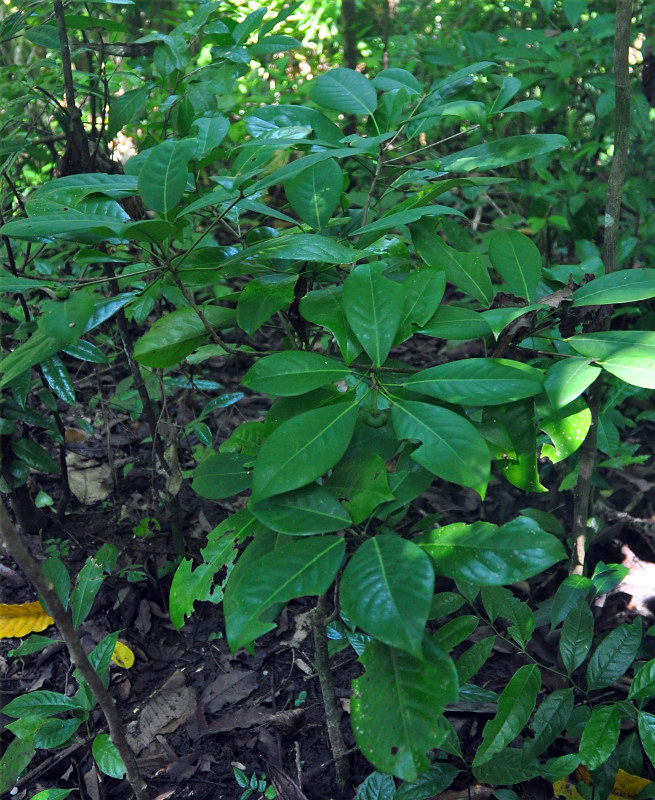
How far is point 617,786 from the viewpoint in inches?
62.1

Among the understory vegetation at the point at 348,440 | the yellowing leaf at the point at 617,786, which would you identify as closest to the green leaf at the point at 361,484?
the understory vegetation at the point at 348,440

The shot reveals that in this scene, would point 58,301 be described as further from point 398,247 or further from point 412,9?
point 412,9

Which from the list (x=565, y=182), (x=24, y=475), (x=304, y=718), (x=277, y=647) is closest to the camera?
(x=304, y=718)

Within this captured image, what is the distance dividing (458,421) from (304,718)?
112 centimetres

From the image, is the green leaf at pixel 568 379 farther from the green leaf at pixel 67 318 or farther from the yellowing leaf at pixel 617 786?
the yellowing leaf at pixel 617 786

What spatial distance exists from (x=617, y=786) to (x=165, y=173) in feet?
5.41

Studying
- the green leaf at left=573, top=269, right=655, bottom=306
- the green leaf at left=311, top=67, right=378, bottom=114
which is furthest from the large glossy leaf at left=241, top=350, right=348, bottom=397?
the green leaf at left=311, top=67, right=378, bottom=114

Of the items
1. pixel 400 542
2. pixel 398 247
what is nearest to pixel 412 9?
pixel 398 247

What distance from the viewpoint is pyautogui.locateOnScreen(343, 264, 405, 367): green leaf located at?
3.51 feet

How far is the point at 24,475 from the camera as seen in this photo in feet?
6.05

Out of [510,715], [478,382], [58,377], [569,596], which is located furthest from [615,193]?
[58,377]

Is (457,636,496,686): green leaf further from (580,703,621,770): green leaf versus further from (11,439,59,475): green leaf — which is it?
(11,439,59,475): green leaf

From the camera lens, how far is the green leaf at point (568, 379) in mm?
1012

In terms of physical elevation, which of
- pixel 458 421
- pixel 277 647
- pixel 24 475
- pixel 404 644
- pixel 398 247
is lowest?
pixel 277 647
